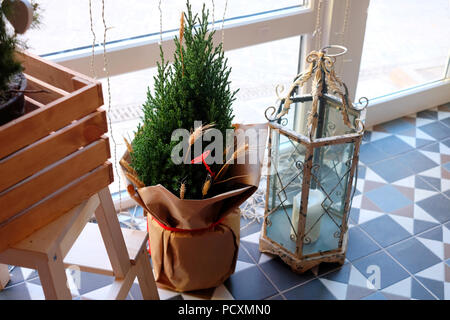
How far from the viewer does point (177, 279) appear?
1777mm

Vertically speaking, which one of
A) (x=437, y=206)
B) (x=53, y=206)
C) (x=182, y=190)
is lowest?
(x=437, y=206)

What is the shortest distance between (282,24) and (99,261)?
4.28 feet

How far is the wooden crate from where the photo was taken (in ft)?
3.12

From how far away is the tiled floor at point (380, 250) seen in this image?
1.84m

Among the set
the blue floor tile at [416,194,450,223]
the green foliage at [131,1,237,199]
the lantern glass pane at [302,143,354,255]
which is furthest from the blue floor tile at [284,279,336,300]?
the blue floor tile at [416,194,450,223]

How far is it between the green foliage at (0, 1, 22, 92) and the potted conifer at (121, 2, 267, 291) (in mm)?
579

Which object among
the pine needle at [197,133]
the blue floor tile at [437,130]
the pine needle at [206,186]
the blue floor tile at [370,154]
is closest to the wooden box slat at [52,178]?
the pine needle at [197,133]

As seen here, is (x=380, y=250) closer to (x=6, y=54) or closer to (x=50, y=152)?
(x=50, y=152)

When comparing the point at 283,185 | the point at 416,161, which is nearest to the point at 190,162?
the point at 283,185

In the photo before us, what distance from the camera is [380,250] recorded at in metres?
2.01

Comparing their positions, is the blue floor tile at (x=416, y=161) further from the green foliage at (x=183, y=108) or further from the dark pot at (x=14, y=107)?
the dark pot at (x=14, y=107)

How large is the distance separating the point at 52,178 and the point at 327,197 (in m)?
1.04
